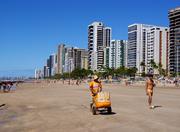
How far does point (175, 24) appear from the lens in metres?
174

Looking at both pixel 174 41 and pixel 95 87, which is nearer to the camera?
pixel 95 87

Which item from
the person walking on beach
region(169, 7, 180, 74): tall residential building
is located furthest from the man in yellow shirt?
region(169, 7, 180, 74): tall residential building

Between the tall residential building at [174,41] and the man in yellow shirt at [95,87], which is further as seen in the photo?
the tall residential building at [174,41]

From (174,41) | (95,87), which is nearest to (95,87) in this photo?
(95,87)

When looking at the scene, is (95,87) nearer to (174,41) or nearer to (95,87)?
(95,87)

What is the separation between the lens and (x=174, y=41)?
6688 inches

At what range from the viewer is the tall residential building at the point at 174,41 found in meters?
165

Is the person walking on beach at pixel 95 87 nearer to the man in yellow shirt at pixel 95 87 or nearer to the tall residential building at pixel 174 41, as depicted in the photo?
the man in yellow shirt at pixel 95 87

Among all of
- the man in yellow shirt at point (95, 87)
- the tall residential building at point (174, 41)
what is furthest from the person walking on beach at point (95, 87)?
the tall residential building at point (174, 41)

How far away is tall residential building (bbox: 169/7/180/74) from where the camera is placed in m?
→ 165

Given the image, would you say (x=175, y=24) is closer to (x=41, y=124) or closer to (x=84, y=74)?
(x=84, y=74)

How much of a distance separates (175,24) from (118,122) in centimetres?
16688

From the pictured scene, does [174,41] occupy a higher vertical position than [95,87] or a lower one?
higher

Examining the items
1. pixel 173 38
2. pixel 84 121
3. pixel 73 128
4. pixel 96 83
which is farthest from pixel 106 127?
pixel 173 38
